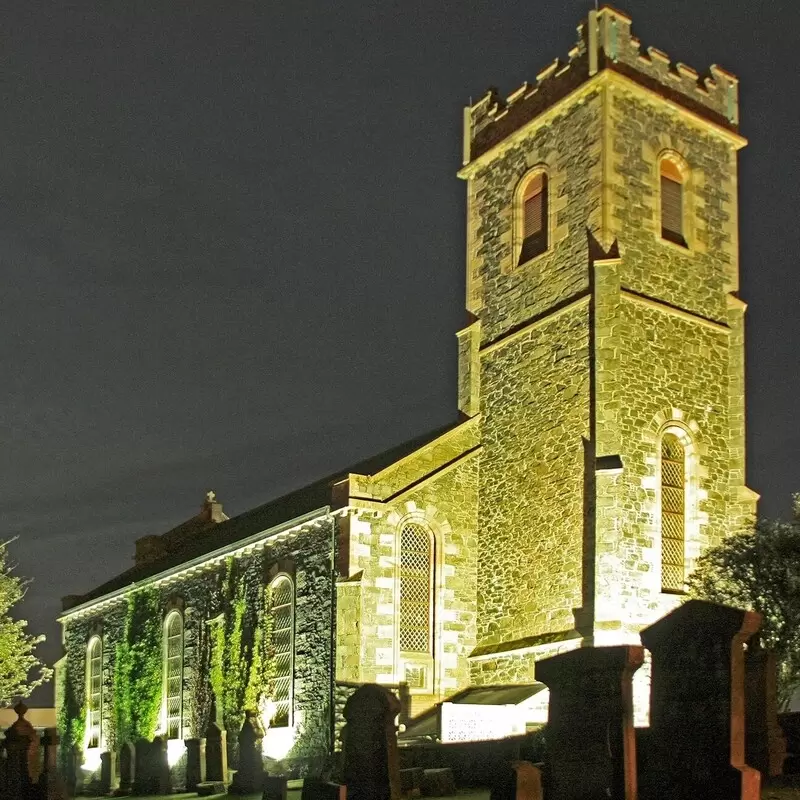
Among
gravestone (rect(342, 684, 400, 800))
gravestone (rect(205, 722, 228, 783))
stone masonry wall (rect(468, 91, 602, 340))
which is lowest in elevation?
gravestone (rect(205, 722, 228, 783))

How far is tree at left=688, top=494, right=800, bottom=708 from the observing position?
86.6 ft

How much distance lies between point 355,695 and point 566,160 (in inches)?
669

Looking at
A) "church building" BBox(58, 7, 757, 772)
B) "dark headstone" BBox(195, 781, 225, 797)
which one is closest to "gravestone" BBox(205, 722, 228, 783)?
"dark headstone" BBox(195, 781, 225, 797)

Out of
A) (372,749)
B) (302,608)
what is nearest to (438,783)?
(372,749)

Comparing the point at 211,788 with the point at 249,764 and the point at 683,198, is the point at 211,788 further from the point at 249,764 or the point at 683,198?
the point at 683,198

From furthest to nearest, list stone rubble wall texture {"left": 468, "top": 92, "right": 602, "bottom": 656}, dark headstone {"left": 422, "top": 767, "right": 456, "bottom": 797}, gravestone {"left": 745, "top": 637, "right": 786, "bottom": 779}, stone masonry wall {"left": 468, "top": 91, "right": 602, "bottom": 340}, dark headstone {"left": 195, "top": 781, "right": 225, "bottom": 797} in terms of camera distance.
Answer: dark headstone {"left": 195, "top": 781, "right": 225, "bottom": 797}, stone masonry wall {"left": 468, "top": 91, "right": 602, "bottom": 340}, stone rubble wall texture {"left": 468, "top": 92, "right": 602, "bottom": 656}, dark headstone {"left": 422, "top": 767, "right": 456, "bottom": 797}, gravestone {"left": 745, "top": 637, "right": 786, "bottom": 779}

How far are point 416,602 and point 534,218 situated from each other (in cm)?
1047

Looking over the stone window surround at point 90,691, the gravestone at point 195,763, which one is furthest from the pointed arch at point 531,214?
the stone window surround at point 90,691

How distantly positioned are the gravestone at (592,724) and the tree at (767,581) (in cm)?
1189

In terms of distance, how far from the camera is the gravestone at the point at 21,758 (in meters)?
29.1

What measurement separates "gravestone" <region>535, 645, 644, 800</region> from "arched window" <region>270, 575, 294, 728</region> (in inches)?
667

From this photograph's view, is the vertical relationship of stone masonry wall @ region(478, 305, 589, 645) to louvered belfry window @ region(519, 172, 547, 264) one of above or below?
below

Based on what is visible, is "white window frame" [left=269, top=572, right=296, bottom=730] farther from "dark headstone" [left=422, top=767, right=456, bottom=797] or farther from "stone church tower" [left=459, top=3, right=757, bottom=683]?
"dark headstone" [left=422, top=767, right=456, bottom=797]

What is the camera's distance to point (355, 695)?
19406 mm
